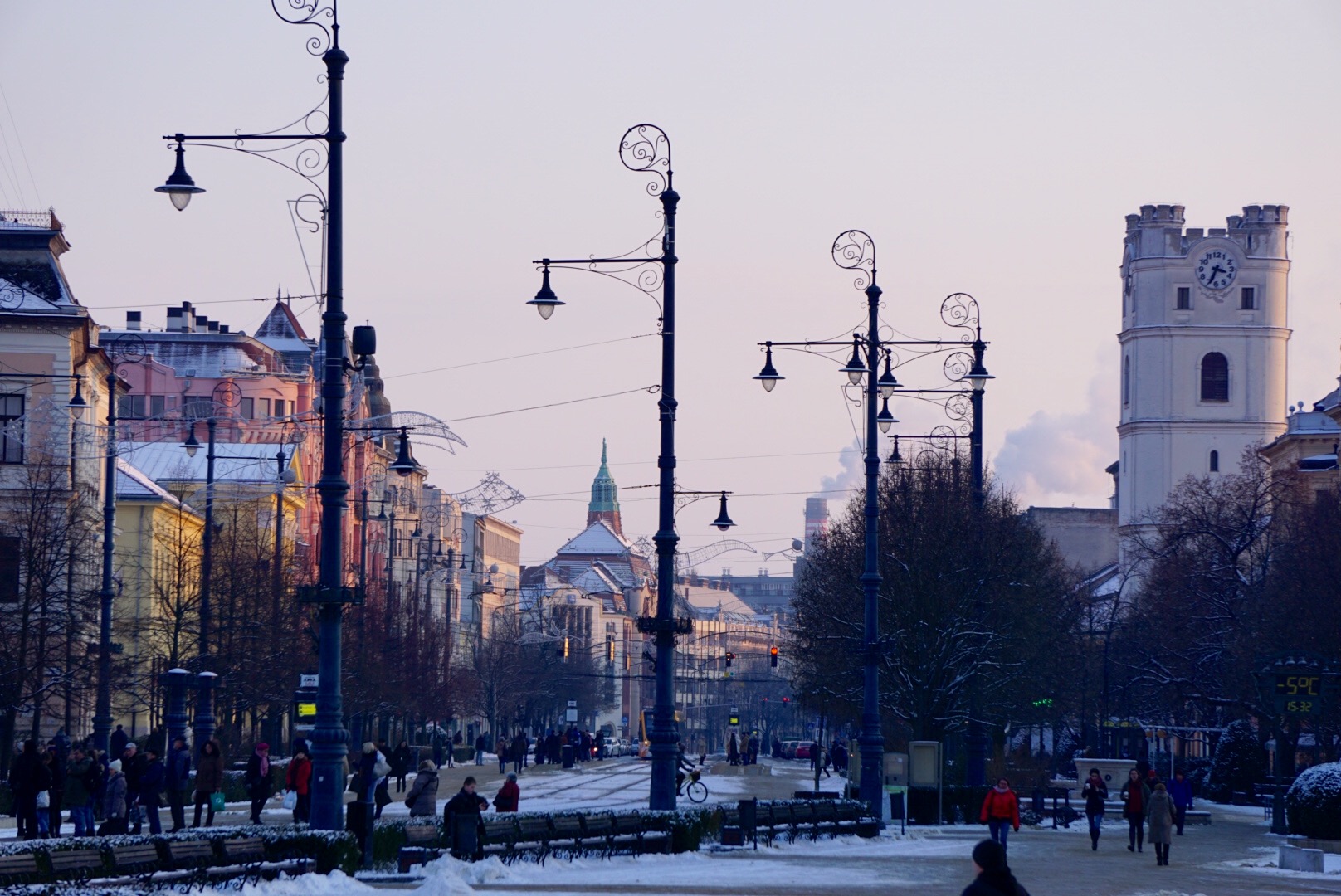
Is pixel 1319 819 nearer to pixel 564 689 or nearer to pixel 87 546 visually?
pixel 87 546

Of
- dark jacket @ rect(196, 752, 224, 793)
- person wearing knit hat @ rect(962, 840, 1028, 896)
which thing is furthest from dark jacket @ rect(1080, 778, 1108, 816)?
person wearing knit hat @ rect(962, 840, 1028, 896)

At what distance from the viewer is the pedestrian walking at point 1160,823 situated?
112 ft

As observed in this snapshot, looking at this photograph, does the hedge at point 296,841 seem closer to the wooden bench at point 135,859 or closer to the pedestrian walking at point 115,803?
the wooden bench at point 135,859

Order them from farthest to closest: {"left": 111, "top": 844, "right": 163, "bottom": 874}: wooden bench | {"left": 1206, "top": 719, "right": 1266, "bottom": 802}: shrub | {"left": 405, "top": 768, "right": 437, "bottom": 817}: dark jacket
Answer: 1. {"left": 1206, "top": 719, "right": 1266, "bottom": 802}: shrub
2. {"left": 405, "top": 768, "right": 437, "bottom": 817}: dark jacket
3. {"left": 111, "top": 844, "right": 163, "bottom": 874}: wooden bench

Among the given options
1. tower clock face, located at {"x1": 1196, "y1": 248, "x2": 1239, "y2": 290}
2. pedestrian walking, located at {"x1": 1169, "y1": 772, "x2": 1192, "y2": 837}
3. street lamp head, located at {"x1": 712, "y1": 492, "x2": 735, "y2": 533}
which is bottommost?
pedestrian walking, located at {"x1": 1169, "y1": 772, "x2": 1192, "y2": 837}

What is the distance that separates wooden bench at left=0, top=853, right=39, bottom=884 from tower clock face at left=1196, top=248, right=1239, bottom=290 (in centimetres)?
11582

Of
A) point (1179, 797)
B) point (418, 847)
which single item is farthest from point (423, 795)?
point (1179, 797)

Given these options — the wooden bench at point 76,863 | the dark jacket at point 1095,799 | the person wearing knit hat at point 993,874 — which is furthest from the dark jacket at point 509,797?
the person wearing knit hat at point 993,874

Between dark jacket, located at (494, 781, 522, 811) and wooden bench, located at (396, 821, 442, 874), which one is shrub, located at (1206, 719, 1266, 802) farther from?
wooden bench, located at (396, 821, 442, 874)

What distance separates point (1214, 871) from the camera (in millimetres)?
33094

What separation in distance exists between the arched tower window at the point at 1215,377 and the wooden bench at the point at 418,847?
107299mm

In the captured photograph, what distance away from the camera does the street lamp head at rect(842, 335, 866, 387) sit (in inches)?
1467

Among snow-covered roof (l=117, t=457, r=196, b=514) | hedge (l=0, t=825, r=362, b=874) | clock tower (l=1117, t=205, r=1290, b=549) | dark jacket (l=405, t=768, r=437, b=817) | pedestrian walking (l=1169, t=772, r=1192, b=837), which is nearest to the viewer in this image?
hedge (l=0, t=825, r=362, b=874)

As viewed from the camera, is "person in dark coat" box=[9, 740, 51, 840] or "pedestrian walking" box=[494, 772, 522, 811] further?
"pedestrian walking" box=[494, 772, 522, 811]
